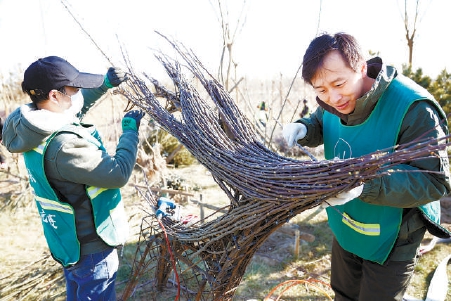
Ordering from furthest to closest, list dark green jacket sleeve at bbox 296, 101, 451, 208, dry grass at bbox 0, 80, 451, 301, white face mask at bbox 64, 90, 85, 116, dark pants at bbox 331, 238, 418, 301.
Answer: dry grass at bbox 0, 80, 451, 301, white face mask at bbox 64, 90, 85, 116, dark pants at bbox 331, 238, 418, 301, dark green jacket sleeve at bbox 296, 101, 451, 208

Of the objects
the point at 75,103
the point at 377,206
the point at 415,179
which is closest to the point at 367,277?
the point at 377,206

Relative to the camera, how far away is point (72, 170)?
164 cm

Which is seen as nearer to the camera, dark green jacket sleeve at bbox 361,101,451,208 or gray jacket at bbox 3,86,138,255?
dark green jacket sleeve at bbox 361,101,451,208

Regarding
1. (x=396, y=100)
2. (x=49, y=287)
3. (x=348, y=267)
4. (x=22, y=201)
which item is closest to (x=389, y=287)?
(x=348, y=267)

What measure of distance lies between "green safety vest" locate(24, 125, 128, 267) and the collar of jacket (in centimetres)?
132

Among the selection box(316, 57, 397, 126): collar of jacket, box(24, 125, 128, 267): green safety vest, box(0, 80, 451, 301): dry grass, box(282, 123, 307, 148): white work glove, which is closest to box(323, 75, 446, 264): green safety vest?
box(316, 57, 397, 126): collar of jacket

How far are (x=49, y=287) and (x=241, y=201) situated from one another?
2.52 metres

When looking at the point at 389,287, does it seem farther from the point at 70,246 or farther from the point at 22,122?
the point at 22,122

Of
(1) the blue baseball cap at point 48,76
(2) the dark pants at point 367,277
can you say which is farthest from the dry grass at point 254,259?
(2) the dark pants at point 367,277

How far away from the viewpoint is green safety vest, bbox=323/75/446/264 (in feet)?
4.75

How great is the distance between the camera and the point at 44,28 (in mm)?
4254

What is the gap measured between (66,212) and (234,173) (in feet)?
3.12

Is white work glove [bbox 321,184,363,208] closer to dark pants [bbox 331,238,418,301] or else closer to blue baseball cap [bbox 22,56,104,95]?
dark pants [bbox 331,238,418,301]

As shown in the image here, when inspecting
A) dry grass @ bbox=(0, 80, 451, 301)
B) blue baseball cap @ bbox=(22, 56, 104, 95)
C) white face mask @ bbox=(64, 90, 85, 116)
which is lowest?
dry grass @ bbox=(0, 80, 451, 301)
